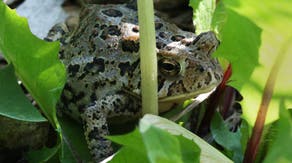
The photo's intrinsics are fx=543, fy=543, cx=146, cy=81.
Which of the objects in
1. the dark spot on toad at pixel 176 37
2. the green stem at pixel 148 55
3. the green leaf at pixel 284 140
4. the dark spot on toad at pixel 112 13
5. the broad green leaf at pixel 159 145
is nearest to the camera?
the broad green leaf at pixel 159 145

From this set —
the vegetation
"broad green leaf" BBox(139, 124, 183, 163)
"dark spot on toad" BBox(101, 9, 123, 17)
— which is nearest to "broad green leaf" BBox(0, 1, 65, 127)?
the vegetation

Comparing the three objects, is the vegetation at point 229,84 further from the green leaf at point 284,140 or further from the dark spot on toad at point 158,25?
the dark spot on toad at point 158,25

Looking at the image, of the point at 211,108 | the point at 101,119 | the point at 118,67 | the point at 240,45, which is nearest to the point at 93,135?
the point at 101,119

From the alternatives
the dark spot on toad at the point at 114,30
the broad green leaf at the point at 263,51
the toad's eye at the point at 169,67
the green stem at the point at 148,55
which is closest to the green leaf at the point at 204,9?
the toad's eye at the point at 169,67

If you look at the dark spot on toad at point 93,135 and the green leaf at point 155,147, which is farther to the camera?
the dark spot on toad at point 93,135

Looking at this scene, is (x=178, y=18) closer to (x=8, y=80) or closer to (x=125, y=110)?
(x=125, y=110)

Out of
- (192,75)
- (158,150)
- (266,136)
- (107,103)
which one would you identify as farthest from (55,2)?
(158,150)

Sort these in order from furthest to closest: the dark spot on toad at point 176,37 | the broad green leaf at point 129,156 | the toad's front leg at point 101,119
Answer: the dark spot on toad at point 176,37 → the toad's front leg at point 101,119 → the broad green leaf at point 129,156
